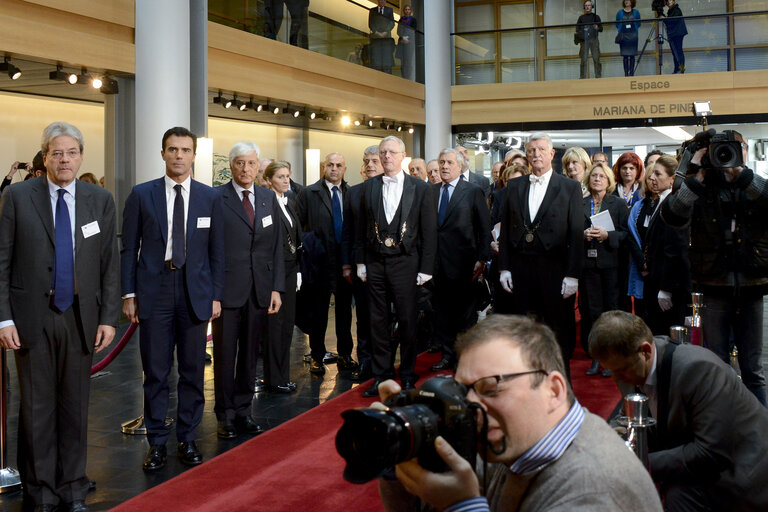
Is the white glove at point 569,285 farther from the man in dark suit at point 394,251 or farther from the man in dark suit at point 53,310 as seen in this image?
the man in dark suit at point 53,310

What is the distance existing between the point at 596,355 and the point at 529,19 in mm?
15436

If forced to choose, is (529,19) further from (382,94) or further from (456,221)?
(456,221)

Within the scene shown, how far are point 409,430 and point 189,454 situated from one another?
2.99 metres

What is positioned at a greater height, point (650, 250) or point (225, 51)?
point (225, 51)

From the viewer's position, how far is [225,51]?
10055 mm

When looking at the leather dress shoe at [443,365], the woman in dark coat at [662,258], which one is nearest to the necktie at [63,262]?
the leather dress shoe at [443,365]

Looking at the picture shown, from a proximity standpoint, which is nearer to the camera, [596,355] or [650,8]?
[596,355]

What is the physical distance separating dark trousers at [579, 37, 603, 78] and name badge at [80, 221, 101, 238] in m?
12.7

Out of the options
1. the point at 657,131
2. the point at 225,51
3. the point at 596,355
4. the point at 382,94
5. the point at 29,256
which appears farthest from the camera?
the point at 657,131

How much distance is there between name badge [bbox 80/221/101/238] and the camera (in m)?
3.53

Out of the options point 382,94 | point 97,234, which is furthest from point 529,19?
point 97,234

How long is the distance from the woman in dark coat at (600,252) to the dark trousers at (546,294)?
928 mm

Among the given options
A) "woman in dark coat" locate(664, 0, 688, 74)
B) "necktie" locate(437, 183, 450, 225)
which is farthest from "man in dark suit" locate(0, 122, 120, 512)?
"woman in dark coat" locate(664, 0, 688, 74)

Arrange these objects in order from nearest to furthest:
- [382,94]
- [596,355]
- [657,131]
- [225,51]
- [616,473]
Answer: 1. [616,473]
2. [596,355]
3. [225,51]
4. [382,94]
5. [657,131]
